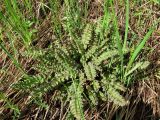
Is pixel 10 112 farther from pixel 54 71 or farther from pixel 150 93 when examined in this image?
pixel 150 93

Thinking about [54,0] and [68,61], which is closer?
[68,61]

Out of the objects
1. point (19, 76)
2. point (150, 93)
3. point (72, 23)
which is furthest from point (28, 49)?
point (150, 93)

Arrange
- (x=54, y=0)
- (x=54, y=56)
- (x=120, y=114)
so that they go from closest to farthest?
(x=120, y=114) → (x=54, y=56) → (x=54, y=0)

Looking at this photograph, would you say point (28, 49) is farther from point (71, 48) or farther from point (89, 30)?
A: point (89, 30)

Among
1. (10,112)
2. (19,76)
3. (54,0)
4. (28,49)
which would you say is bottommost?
(10,112)

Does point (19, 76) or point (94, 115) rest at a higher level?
point (19, 76)

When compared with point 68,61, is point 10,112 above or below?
below

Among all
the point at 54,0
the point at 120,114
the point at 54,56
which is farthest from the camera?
the point at 54,0

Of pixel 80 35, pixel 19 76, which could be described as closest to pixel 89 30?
pixel 80 35

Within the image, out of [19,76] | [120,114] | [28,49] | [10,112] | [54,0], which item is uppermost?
[54,0]
